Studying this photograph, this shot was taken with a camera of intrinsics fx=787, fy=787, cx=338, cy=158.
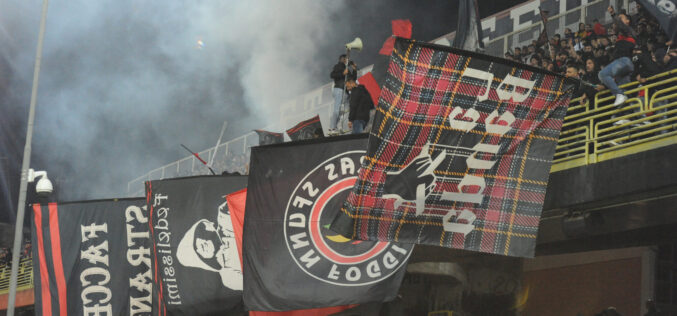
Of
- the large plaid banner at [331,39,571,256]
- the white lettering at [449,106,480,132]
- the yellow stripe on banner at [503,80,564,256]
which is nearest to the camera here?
the large plaid banner at [331,39,571,256]

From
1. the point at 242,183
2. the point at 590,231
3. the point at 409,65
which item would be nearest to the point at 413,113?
the point at 409,65

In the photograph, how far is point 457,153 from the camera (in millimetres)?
7090

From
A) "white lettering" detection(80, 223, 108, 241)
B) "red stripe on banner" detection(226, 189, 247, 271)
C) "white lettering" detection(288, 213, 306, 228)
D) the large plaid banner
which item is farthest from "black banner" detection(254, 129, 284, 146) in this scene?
the large plaid banner

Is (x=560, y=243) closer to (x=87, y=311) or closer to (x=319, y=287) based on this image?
(x=319, y=287)

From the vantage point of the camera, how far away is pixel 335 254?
887cm

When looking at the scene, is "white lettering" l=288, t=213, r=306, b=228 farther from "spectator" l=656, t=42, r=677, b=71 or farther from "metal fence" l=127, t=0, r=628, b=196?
"metal fence" l=127, t=0, r=628, b=196

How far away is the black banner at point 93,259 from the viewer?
12797mm

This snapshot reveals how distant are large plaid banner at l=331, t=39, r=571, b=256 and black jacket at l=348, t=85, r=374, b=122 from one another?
227 inches

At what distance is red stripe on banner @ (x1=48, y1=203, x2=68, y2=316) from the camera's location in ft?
42.8

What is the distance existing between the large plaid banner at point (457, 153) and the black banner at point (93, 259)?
657 cm

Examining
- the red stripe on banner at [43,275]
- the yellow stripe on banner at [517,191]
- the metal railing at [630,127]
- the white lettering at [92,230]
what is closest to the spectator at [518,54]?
the metal railing at [630,127]

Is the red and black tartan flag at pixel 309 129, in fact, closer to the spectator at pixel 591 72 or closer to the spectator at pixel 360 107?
the spectator at pixel 360 107

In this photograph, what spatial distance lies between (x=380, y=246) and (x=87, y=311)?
627 centimetres

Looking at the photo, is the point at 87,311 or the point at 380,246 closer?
the point at 380,246
